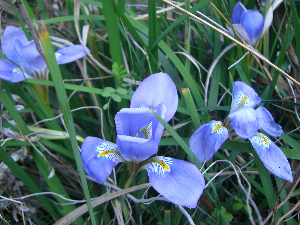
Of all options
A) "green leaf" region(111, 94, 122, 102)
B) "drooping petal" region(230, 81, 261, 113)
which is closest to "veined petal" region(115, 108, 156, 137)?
"green leaf" region(111, 94, 122, 102)

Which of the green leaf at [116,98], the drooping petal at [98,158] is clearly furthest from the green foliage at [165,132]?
the drooping petal at [98,158]

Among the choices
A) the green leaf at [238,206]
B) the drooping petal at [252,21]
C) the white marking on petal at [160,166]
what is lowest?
the green leaf at [238,206]

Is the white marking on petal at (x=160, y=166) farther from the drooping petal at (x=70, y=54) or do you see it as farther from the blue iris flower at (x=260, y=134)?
the drooping petal at (x=70, y=54)

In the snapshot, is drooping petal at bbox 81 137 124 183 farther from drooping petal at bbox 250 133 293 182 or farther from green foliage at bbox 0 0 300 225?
drooping petal at bbox 250 133 293 182

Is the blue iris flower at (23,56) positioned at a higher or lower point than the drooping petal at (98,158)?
higher

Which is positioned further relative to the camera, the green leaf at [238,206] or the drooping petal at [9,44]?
the drooping petal at [9,44]

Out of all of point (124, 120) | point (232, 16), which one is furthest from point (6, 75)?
point (232, 16)

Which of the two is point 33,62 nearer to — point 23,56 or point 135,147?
point 23,56

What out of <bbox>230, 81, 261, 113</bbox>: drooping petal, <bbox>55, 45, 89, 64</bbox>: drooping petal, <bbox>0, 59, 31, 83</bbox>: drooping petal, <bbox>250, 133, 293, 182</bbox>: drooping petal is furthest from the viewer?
<bbox>55, 45, 89, 64</bbox>: drooping petal
